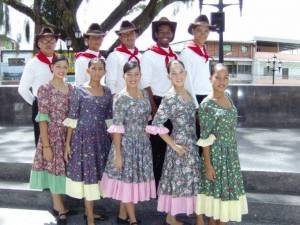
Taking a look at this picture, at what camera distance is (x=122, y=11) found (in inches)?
544

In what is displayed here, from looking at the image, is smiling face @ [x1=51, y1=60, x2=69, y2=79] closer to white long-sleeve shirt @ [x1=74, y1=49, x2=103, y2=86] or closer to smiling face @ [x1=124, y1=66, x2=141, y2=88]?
white long-sleeve shirt @ [x1=74, y1=49, x2=103, y2=86]

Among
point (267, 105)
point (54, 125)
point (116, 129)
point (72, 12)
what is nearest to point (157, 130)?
point (116, 129)

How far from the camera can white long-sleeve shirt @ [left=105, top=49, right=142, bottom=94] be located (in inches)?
154

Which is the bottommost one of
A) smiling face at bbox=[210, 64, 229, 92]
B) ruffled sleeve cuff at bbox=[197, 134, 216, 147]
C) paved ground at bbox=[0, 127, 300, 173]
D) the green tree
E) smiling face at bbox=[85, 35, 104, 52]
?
paved ground at bbox=[0, 127, 300, 173]

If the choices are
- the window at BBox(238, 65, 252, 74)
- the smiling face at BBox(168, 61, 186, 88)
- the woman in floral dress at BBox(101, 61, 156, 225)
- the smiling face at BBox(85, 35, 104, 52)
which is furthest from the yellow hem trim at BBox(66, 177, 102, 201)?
the window at BBox(238, 65, 252, 74)

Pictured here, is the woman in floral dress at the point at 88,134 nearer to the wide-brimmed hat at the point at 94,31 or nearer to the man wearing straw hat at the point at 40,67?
the wide-brimmed hat at the point at 94,31

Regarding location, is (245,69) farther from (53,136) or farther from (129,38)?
(53,136)

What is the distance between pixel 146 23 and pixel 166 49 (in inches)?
406

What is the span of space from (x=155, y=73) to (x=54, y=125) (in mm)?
1041

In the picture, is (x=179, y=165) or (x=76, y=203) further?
(x=76, y=203)

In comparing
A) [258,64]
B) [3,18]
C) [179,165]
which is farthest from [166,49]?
[258,64]

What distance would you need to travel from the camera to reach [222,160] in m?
3.24

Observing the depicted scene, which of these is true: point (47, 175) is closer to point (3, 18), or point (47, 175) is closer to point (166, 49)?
point (166, 49)

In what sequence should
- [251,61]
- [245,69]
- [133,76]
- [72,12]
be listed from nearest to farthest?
[133,76] → [72,12] → [251,61] → [245,69]
